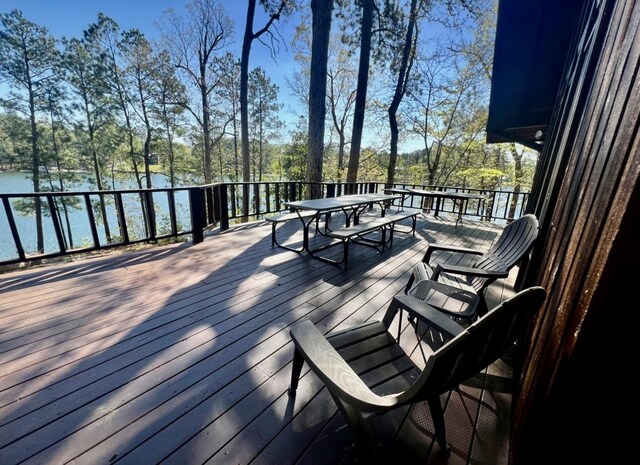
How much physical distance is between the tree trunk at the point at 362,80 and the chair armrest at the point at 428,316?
8.13 meters

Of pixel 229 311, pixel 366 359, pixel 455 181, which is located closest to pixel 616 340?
pixel 366 359

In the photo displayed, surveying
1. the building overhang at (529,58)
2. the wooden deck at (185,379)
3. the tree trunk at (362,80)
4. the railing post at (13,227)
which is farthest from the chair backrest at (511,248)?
the tree trunk at (362,80)

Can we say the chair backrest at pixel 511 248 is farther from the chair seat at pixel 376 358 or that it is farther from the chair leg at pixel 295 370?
the chair leg at pixel 295 370

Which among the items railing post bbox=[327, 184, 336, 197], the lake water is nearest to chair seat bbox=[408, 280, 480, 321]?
railing post bbox=[327, 184, 336, 197]

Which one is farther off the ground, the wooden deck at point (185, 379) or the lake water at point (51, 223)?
the wooden deck at point (185, 379)

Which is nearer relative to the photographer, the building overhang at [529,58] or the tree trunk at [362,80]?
the building overhang at [529,58]

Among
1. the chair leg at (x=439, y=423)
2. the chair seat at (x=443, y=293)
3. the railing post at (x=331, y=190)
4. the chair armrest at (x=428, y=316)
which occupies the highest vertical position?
the railing post at (x=331, y=190)

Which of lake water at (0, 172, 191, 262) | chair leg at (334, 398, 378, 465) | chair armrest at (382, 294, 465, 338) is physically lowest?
lake water at (0, 172, 191, 262)

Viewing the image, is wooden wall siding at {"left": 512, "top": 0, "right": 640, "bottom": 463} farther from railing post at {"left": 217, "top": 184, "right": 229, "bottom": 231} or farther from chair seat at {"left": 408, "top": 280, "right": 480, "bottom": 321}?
railing post at {"left": 217, "top": 184, "right": 229, "bottom": 231}

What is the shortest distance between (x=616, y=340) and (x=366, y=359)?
0.90m

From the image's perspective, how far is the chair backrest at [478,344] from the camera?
2.52ft

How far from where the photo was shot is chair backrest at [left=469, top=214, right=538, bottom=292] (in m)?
1.92

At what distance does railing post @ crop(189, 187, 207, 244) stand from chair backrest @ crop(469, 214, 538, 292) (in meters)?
3.71

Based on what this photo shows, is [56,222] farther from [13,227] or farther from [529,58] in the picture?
[529,58]
